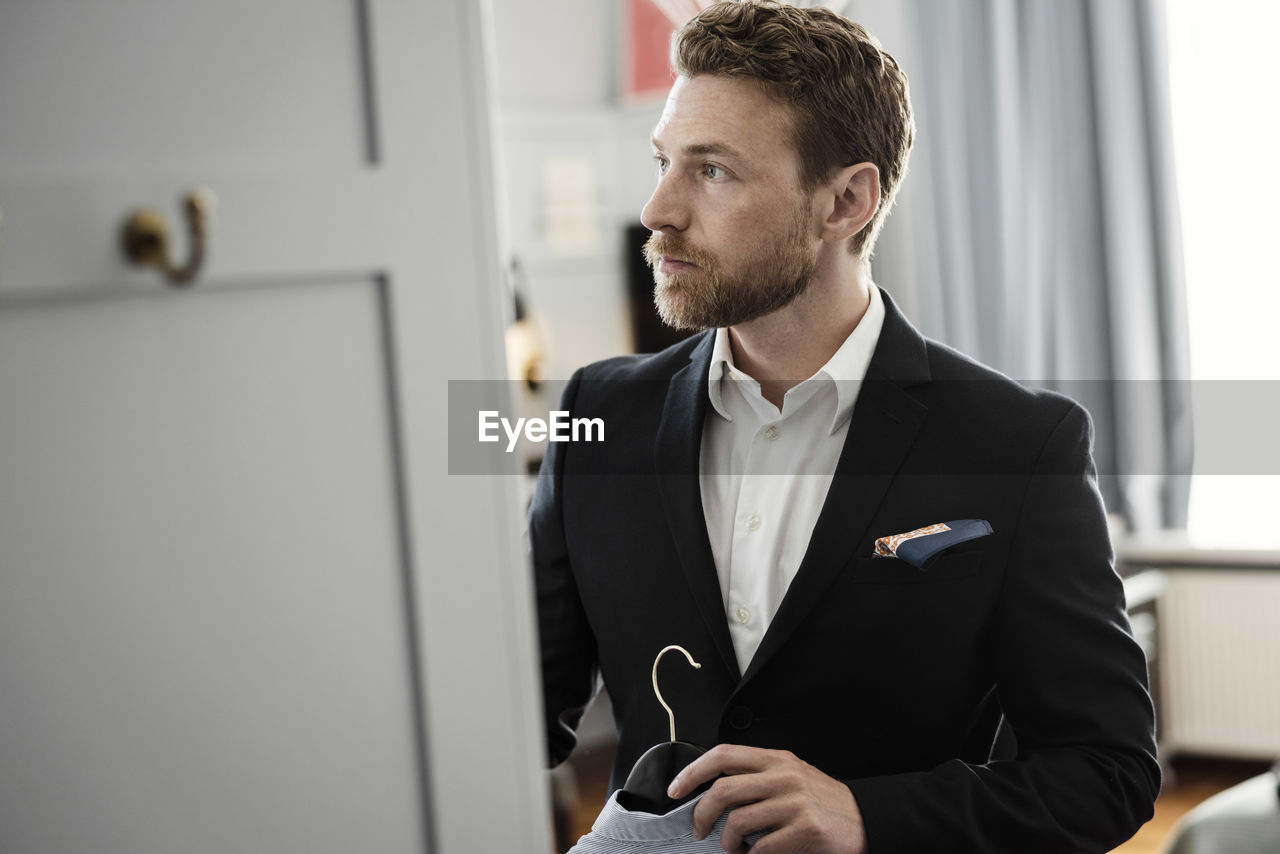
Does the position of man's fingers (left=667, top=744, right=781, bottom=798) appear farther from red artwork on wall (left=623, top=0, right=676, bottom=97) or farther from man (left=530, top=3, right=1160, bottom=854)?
red artwork on wall (left=623, top=0, right=676, bottom=97)

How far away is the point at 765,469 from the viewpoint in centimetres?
123

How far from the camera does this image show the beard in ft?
4.03

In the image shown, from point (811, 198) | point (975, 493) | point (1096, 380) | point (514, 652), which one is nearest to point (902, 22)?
point (1096, 380)

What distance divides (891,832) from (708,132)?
723mm

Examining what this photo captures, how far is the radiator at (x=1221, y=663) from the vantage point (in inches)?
120

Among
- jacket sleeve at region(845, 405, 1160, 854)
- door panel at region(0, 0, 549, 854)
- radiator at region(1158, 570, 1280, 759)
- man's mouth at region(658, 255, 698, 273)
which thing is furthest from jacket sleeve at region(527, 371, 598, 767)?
radiator at region(1158, 570, 1280, 759)

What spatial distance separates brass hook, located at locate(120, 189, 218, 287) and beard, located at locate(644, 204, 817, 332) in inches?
29.7

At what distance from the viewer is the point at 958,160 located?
3.29 metres

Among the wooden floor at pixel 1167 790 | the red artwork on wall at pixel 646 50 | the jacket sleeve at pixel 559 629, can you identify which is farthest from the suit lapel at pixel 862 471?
the red artwork on wall at pixel 646 50

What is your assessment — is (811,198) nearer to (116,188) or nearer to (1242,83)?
(116,188)

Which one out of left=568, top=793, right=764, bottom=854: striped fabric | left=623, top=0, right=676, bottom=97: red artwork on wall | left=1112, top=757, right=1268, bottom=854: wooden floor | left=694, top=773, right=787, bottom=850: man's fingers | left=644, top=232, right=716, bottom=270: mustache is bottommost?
left=1112, top=757, right=1268, bottom=854: wooden floor

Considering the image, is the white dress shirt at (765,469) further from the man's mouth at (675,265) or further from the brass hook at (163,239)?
the brass hook at (163,239)

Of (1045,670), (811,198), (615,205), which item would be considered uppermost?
(615,205)

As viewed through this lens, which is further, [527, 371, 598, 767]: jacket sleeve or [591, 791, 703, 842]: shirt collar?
[527, 371, 598, 767]: jacket sleeve
